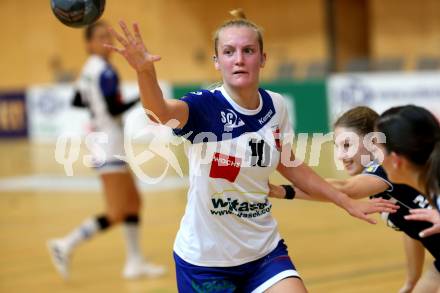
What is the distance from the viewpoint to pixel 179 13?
912 inches

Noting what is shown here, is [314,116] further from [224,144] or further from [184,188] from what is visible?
[224,144]

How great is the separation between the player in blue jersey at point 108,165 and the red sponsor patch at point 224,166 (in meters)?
3.37

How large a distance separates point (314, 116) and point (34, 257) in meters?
9.40

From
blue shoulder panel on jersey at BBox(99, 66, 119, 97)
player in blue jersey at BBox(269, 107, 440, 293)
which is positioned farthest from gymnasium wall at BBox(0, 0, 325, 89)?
player in blue jersey at BBox(269, 107, 440, 293)

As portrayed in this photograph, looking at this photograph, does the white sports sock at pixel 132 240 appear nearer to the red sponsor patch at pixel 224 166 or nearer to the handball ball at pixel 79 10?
the handball ball at pixel 79 10

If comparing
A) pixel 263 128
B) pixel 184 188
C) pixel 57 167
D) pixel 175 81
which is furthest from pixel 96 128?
pixel 175 81

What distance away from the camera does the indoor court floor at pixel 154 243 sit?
6.29 meters

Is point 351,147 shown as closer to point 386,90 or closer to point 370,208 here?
point 370,208

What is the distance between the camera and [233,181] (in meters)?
3.54

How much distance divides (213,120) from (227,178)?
0.90 feet

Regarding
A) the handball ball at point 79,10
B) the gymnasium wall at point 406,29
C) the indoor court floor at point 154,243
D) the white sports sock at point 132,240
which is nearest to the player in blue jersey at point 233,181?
the handball ball at point 79,10

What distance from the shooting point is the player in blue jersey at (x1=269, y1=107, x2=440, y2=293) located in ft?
12.8

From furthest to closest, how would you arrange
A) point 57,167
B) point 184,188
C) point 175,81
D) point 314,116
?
point 175,81, point 314,116, point 57,167, point 184,188

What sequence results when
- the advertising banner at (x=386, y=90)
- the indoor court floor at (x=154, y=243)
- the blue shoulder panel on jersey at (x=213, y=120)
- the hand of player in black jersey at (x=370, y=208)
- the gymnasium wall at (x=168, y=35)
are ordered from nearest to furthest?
1. the blue shoulder panel on jersey at (x=213, y=120)
2. the hand of player in black jersey at (x=370, y=208)
3. the indoor court floor at (x=154, y=243)
4. the advertising banner at (x=386, y=90)
5. the gymnasium wall at (x=168, y=35)
